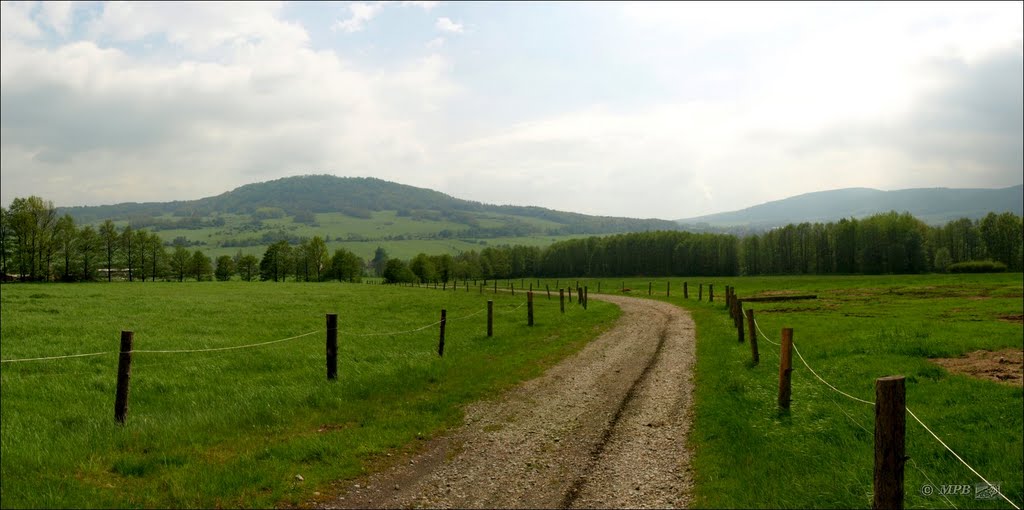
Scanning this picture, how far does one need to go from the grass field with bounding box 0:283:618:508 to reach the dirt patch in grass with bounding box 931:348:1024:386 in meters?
11.9

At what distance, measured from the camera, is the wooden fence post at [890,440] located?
5.42 m

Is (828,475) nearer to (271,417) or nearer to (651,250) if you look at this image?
(271,417)

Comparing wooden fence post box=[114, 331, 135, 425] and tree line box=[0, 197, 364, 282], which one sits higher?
tree line box=[0, 197, 364, 282]

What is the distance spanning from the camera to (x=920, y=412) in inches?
428

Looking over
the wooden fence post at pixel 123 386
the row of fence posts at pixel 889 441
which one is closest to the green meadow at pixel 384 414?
the wooden fence post at pixel 123 386

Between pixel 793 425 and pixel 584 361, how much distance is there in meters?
7.77

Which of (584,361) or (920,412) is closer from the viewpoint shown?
(920,412)

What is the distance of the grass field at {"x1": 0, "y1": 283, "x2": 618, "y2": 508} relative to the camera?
731 centimetres

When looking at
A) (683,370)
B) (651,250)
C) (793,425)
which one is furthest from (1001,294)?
(651,250)

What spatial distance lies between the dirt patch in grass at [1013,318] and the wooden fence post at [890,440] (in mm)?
28733

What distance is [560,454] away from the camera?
8555 millimetres

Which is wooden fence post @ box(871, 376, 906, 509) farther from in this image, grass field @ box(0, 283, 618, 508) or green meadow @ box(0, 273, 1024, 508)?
grass field @ box(0, 283, 618, 508)

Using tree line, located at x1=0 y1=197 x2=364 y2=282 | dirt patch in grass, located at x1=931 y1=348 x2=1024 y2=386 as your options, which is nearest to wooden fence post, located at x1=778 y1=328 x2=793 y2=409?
dirt patch in grass, located at x1=931 y1=348 x2=1024 y2=386

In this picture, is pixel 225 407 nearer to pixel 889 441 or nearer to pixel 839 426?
pixel 889 441
